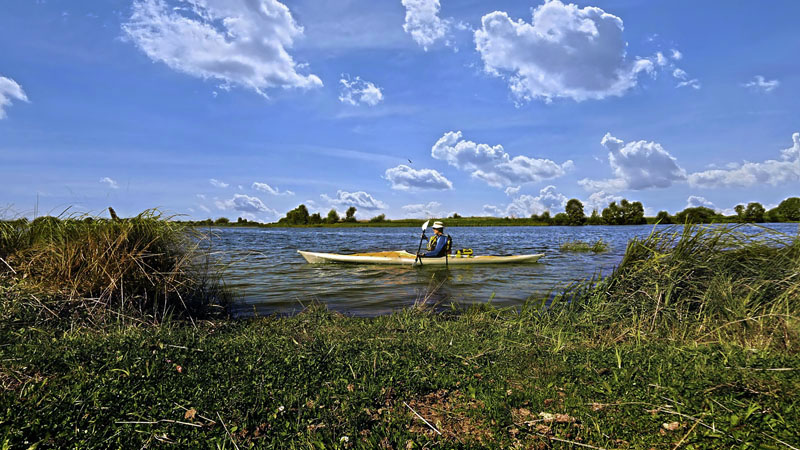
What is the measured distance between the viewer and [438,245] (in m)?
18.3

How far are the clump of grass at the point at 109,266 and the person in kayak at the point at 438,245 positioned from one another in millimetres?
11503

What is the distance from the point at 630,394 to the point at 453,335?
97.5 inches

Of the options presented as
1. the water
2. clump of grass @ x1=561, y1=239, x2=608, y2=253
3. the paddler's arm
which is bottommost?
the water

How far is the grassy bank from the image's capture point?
3.11 m

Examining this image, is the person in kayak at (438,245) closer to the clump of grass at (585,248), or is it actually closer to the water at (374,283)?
the water at (374,283)

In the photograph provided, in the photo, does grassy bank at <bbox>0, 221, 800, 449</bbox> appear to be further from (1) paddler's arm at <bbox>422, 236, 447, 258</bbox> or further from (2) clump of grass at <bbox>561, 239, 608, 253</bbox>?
(2) clump of grass at <bbox>561, 239, 608, 253</bbox>

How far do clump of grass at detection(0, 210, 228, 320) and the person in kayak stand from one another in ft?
37.7

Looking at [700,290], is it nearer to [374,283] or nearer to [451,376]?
[451,376]

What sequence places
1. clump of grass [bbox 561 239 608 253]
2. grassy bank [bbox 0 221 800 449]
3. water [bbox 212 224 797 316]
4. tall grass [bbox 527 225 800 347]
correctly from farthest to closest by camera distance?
clump of grass [bbox 561 239 608 253] → water [bbox 212 224 797 316] → tall grass [bbox 527 225 800 347] → grassy bank [bbox 0 221 800 449]

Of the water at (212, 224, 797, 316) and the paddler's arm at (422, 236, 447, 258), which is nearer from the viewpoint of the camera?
the water at (212, 224, 797, 316)

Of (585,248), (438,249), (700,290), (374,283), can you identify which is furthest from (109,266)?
(585,248)

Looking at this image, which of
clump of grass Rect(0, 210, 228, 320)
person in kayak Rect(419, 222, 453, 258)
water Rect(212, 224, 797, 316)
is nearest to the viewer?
clump of grass Rect(0, 210, 228, 320)

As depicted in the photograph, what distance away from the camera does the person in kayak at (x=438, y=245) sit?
17922 mm

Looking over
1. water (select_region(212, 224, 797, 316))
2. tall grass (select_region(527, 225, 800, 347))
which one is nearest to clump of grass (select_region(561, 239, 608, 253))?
water (select_region(212, 224, 797, 316))
